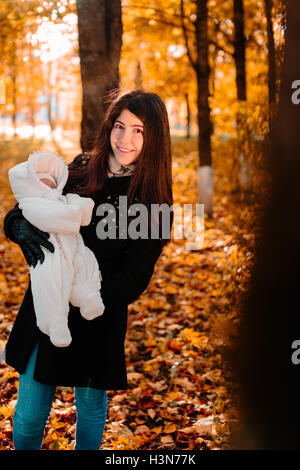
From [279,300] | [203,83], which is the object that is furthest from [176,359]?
[203,83]

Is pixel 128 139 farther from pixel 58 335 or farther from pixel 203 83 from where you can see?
pixel 203 83

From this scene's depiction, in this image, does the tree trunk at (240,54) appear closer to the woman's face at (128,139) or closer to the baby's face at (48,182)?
the woman's face at (128,139)

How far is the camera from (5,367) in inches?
148

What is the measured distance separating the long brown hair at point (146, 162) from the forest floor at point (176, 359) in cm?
47

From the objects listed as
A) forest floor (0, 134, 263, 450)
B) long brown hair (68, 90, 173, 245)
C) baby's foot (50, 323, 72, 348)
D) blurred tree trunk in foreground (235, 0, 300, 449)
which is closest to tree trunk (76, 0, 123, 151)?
forest floor (0, 134, 263, 450)

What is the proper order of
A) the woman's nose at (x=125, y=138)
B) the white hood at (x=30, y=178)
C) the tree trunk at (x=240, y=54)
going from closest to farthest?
the white hood at (x=30, y=178) < the woman's nose at (x=125, y=138) < the tree trunk at (x=240, y=54)

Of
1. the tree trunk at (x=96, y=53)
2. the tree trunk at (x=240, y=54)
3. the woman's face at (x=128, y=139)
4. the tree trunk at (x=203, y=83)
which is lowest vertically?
the woman's face at (x=128, y=139)

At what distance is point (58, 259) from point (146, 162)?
663 millimetres

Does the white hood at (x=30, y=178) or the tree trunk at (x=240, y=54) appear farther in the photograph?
the tree trunk at (x=240, y=54)

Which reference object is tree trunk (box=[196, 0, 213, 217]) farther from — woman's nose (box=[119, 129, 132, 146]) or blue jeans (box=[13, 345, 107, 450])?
blue jeans (box=[13, 345, 107, 450])

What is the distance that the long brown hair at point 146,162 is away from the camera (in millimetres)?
2176

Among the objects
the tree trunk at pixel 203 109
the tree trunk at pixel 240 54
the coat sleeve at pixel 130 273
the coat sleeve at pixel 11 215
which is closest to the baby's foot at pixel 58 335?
the coat sleeve at pixel 130 273

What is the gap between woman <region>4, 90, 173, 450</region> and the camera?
80.5 inches

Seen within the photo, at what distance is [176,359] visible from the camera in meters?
4.08
